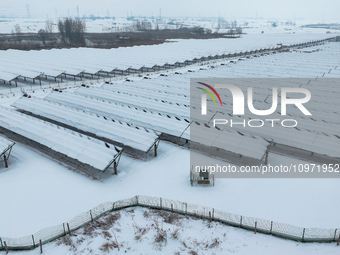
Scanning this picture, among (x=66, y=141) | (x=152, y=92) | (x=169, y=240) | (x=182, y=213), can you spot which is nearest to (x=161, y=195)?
(x=182, y=213)

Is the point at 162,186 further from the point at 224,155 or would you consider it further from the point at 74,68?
the point at 74,68

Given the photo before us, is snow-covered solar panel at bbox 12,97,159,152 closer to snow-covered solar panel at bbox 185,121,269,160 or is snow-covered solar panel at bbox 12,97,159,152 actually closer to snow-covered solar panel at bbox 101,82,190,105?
snow-covered solar panel at bbox 185,121,269,160

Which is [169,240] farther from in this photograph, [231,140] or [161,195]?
[231,140]

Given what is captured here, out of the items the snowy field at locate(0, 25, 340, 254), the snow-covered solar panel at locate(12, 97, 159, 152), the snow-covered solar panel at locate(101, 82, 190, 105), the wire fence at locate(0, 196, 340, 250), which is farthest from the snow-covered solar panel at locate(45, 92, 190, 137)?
the wire fence at locate(0, 196, 340, 250)

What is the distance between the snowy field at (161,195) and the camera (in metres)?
10.8

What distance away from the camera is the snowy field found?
10844 mm

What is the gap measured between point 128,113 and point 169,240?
13.2 meters

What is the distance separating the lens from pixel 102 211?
1269cm

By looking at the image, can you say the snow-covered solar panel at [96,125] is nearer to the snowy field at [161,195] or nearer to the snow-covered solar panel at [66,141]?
the snowy field at [161,195]

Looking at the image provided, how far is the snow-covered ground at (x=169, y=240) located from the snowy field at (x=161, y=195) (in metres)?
0.04

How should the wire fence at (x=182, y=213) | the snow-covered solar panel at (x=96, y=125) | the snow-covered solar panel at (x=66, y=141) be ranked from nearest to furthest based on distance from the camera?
the wire fence at (x=182, y=213) < the snow-covered solar panel at (x=66, y=141) < the snow-covered solar panel at (x=96, y=125)

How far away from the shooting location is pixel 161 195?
1428 cm

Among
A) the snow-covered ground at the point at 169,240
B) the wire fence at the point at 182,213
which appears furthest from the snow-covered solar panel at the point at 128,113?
the snow-covered ground at the point at 169,240

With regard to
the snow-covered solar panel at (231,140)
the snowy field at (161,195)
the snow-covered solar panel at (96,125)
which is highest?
the snow-covered solar panel at (96,125)
